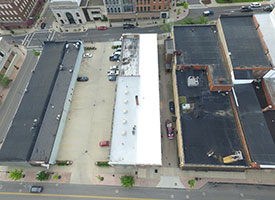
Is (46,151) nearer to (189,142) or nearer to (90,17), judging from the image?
(189,142)

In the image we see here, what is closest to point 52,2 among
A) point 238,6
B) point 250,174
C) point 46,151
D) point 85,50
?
Answer: point 85,50

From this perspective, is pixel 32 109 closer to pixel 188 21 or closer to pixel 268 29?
pixel 188 21

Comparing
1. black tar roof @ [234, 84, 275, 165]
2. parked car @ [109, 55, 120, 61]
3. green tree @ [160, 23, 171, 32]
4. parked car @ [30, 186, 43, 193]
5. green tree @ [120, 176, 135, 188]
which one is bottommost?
parked car @ [30, 186, 43, 193]

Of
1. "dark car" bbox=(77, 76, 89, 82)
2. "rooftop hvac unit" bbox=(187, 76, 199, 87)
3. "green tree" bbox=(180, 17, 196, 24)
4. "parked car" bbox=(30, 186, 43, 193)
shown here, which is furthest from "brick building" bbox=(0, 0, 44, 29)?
"rooftop hvac unit" bbox=(187, 76, 199, 87)

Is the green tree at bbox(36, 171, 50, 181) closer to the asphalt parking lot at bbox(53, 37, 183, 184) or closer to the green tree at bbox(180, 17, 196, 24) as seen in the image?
the asphalt parking lot at bbox(53, 37, 183, 184)

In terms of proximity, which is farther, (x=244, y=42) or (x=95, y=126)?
(x=95, y=126)

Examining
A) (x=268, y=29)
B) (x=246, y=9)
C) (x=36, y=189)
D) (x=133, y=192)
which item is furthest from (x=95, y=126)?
(x=246, y=9)
